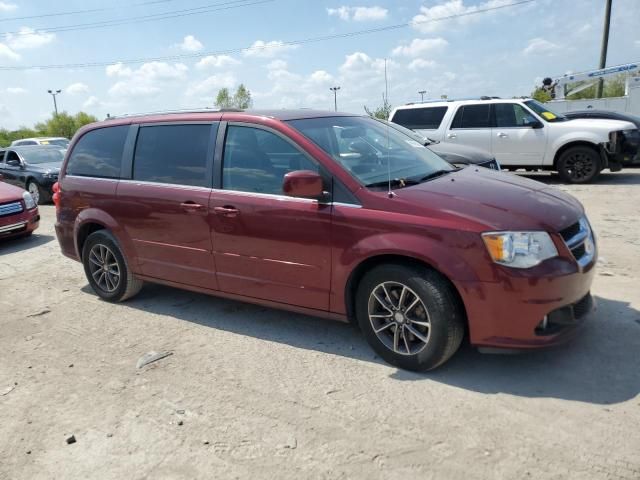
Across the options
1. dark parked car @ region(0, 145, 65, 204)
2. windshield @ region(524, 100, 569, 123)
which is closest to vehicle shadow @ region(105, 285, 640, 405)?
windshield @ region(524, 100, 569, 123)

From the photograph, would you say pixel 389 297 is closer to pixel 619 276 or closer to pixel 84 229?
pixel 619 276

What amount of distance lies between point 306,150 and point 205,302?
2.19 m

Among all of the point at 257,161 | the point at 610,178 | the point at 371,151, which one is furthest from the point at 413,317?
the point at 610,178

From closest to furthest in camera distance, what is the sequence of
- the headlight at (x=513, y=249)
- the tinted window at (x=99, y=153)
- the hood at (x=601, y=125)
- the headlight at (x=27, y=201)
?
the headlight at (x=513, y=249) < the tinted window at (x=99, y=153) < the headlight at (x=27, y=201) < the hood at (x=601, y=125)

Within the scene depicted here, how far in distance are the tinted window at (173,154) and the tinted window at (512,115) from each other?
358 inches

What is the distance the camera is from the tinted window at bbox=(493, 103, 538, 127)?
11.8 meters

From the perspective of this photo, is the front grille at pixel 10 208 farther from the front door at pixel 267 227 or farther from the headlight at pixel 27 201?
the front door at pixel 267 227

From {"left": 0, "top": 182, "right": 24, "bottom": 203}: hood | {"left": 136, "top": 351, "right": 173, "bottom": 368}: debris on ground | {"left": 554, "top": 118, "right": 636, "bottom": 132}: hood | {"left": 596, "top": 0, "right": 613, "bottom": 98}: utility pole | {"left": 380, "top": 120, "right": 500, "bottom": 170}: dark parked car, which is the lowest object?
{"left": 136, "top": 351, "right": 173, "bottom": 368}: debris on ground

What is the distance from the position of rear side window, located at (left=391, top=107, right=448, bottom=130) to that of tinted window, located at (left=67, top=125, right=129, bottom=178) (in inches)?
320

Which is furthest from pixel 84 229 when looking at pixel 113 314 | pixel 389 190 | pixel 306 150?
pixel 389 190

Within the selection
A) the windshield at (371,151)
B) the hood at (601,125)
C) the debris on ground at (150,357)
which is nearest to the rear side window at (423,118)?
the hood at (601,125)

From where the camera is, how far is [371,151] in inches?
168

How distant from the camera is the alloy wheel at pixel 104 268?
5410mm

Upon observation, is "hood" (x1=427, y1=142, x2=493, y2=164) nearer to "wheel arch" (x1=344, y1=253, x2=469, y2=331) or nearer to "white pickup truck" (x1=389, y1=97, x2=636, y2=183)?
"white pickup truck" (x1=389, y1=97, x2=636, y2=183)
